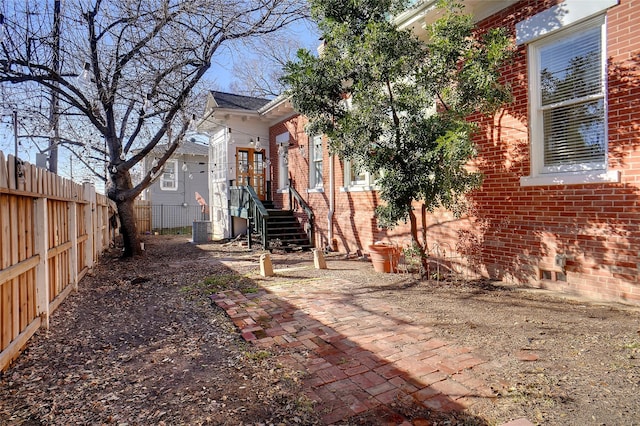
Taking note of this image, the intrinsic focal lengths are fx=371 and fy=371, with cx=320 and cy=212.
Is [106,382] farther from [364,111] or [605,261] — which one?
[605,261]

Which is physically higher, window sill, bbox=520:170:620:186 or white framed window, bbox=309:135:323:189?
white framed window, bbox=309:135:323:189

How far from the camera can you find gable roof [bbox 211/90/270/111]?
13.5 meters

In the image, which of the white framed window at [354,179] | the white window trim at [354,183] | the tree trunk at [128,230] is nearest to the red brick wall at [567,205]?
the white window trim at [354,183]

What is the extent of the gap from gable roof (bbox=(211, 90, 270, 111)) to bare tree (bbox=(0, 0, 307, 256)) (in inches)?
117

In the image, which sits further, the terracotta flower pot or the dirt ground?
the terracotta flower pot

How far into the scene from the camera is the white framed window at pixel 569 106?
186 inches

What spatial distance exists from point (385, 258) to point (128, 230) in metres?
7.01

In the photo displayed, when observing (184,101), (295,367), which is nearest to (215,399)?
(295,367)

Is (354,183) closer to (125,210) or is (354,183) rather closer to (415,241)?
(415,241)

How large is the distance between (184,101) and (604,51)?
29.4ft

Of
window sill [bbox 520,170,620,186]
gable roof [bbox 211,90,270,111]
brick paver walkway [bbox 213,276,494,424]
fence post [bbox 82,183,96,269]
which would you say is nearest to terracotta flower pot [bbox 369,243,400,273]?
brick paver walkway [bbox 213,276,494,424]

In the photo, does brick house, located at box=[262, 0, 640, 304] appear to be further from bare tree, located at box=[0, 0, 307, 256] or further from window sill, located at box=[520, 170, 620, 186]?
bare tree, located at box=[0, 0, 307, 256]

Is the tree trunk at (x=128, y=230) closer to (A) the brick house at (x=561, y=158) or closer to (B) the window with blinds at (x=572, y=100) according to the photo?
(A) the brick house at (x=561, y=158)

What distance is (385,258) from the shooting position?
6.88 meters
